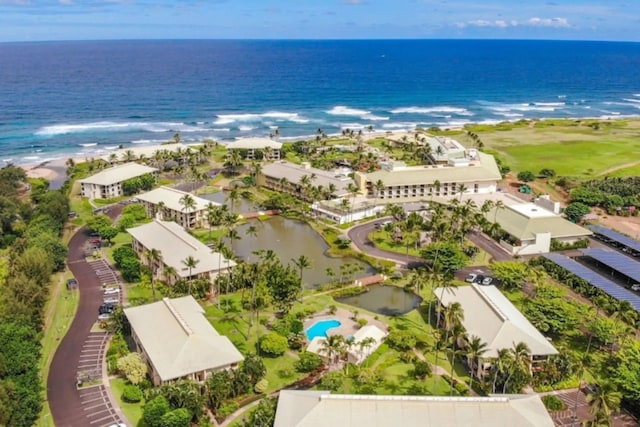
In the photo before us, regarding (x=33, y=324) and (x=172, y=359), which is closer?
(x=172, y=359)

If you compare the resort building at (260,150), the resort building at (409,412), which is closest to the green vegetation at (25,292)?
the resort building at (409,412)

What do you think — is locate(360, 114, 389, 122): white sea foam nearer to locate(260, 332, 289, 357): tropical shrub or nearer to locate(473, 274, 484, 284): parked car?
locate(473, 274, 484, 284): parked car

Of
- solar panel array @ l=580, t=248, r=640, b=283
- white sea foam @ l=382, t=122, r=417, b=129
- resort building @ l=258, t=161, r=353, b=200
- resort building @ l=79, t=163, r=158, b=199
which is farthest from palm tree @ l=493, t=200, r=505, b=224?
white sea foam @ l=382, t=122, r=417, b=129

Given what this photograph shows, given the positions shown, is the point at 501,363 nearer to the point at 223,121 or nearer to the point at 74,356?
the point at 74,356

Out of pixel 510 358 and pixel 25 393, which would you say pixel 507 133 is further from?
pixel 25 393

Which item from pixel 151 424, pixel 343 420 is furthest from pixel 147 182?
pixel 343 420

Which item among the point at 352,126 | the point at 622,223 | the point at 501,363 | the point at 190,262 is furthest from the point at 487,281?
the point at 352,126
